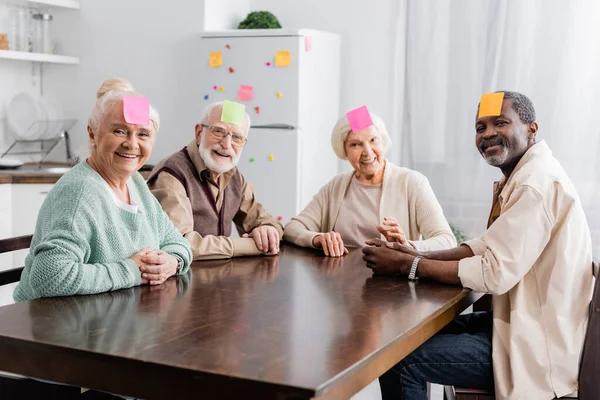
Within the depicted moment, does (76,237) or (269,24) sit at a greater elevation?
(269,24)

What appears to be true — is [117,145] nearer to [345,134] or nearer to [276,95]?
[345,134]

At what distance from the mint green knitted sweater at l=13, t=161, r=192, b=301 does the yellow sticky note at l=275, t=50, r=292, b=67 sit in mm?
2681

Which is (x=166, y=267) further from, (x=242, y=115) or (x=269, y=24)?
(x=269, y=24)

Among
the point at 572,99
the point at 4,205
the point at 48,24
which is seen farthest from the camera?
the point at 48,24

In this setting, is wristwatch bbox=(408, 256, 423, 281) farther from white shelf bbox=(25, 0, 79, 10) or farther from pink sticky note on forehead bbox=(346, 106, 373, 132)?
white shelf bbox=(25, 0, 79, 10)

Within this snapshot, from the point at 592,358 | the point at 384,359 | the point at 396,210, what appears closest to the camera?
the point at 384,359

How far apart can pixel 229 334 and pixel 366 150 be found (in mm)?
1498

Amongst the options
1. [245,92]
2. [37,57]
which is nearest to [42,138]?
[37,57]

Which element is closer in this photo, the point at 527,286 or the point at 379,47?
the point at 527,286

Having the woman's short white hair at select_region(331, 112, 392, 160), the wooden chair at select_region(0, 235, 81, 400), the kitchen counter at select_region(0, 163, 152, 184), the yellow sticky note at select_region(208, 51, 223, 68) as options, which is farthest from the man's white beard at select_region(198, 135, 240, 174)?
the yellow sticky note at select_region(208, 51, 223, 68)

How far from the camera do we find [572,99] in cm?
444

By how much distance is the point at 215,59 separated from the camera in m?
4.90

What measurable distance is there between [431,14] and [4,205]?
2708mm

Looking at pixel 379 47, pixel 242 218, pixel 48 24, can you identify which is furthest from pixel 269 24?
pixel 242 218
